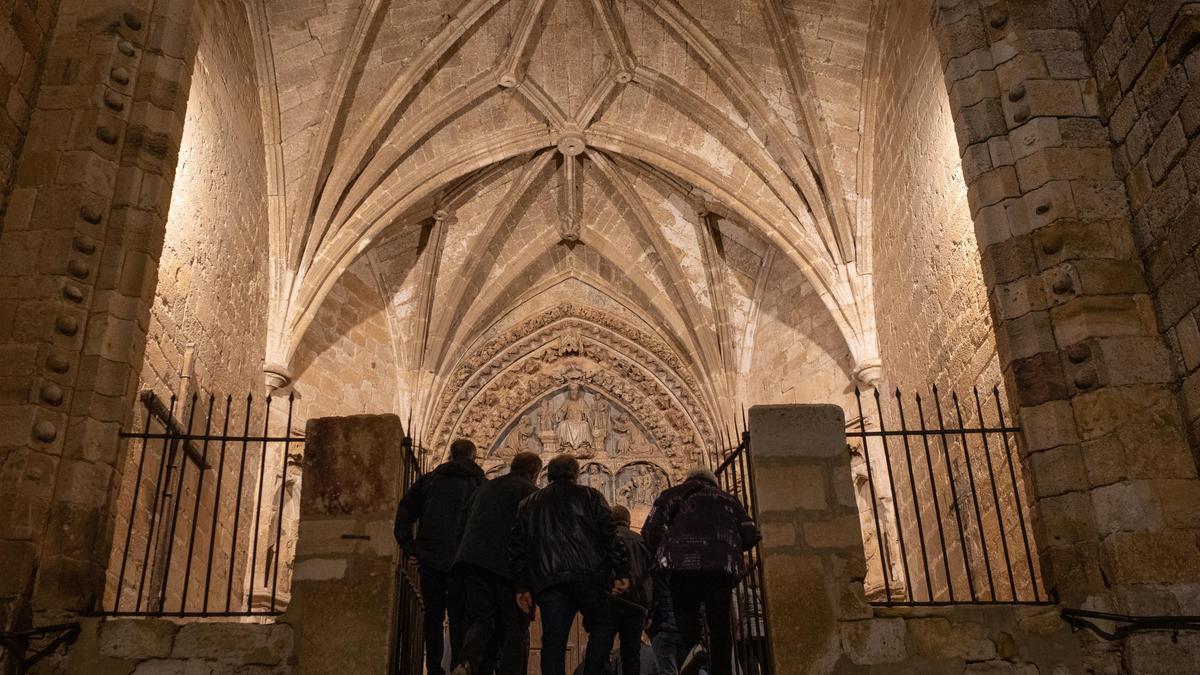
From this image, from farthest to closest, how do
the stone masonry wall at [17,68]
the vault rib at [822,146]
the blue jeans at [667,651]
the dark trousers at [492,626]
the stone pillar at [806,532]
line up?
1. the vault rib at [822,146]
2. the stone masonry wall at [17,68]
3. the blue jeans at [667,651]
4. the stone pillar at [806,532]
5. the dark trousers at [492,626]

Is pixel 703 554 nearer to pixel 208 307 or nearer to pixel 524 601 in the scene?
pixel 524 601

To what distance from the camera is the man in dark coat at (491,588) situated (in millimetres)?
4562

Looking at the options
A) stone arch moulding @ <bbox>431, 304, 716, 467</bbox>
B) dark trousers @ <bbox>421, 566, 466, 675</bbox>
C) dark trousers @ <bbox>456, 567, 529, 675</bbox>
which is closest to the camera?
dark trousers @ <bbox>456, 567, 529, 675</bbox>

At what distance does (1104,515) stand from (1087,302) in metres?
1.02

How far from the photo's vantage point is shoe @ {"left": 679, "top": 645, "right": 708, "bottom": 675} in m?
4.66

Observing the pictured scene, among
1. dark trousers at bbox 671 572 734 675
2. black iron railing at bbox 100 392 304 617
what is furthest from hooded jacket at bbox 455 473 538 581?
black iron railing at bbox 100 392 304 617

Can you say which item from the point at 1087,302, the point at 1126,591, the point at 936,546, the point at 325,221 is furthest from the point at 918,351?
the point at 325,221

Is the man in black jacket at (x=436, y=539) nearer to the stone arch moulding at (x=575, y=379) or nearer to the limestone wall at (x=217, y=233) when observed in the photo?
the limestone wall at (x=217, y=233)

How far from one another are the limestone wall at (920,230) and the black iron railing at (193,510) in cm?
454

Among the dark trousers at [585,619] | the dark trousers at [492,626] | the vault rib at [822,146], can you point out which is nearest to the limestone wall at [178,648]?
the dark trousers at [492,626]

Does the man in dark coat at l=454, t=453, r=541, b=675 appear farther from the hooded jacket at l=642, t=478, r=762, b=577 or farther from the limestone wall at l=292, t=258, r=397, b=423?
the limestone wall at l=292, t=258, r=397, b=423

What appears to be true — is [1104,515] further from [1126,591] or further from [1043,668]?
[1043,668]

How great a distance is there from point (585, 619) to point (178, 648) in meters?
1.82

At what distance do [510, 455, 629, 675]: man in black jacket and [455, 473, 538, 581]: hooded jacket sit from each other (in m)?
0.09
